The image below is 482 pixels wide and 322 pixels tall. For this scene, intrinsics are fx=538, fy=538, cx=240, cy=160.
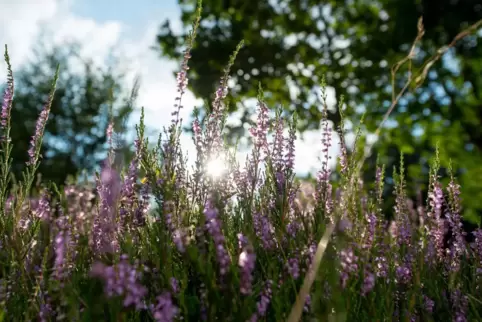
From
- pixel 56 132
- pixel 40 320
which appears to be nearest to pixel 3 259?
pixel 40 320

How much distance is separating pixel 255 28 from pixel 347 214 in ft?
52.9

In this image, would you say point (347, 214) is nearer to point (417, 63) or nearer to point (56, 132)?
point (417, 63)

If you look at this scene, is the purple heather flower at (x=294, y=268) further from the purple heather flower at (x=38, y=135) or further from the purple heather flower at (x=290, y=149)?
the purple heather flower at (x=38, y=135)

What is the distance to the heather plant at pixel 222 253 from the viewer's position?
203cm

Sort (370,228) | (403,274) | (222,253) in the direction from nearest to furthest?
1. (222,253)
2. (403,274)
3. (370,228)

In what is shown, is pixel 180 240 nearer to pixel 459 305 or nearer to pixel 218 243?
pixel 218 243

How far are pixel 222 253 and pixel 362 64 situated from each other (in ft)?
53.8

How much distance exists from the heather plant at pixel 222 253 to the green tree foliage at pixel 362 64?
1310 cm

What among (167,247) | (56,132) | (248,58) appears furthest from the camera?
(56,132)

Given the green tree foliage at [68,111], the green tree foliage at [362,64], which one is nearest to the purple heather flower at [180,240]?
the green tree foliage at [362,64]

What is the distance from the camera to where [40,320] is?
7.36ft

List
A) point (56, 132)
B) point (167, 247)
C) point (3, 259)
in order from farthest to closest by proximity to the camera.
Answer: point (56, 132) → point (3, 259) → point (167, 247)

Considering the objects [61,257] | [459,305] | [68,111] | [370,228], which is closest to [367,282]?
[459,305]

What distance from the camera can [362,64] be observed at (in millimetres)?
17500
